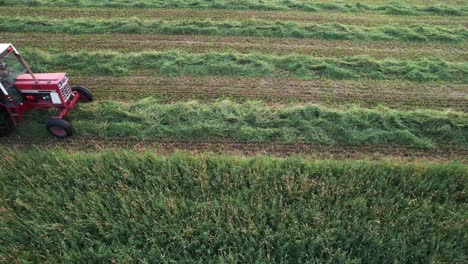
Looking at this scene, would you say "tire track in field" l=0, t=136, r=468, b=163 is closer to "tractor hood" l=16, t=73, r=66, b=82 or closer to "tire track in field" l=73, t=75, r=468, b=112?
"tractor hood" l=16, t=73, r=66, b=82

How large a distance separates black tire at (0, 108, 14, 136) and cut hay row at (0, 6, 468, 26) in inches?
278

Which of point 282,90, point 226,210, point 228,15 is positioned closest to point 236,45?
point 228,15

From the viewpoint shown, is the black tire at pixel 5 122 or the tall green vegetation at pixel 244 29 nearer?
the black tire at pixel 5 122

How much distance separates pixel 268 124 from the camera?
9.76 metres

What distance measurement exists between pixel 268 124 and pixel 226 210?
337 cm

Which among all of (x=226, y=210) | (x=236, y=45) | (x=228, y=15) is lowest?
(x=226, y=210)

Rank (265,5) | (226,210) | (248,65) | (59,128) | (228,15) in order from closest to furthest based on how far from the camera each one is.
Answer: (226,210)
(59,128)
(248,65)
(228,15)
(265,5)

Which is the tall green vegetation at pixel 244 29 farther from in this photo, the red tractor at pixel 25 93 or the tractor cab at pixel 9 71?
the red tractor at pixel 25 93

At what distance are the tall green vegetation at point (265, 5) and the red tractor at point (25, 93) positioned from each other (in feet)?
24.1

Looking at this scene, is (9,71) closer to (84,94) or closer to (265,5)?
(84,94)

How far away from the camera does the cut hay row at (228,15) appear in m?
15.0

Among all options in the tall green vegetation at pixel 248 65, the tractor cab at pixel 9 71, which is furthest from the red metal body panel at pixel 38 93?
the tall green vegetation at pixel 248 65

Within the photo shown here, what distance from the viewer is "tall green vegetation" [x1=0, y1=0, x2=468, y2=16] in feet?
51.6

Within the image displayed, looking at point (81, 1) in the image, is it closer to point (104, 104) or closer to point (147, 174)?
point (104, 104)
